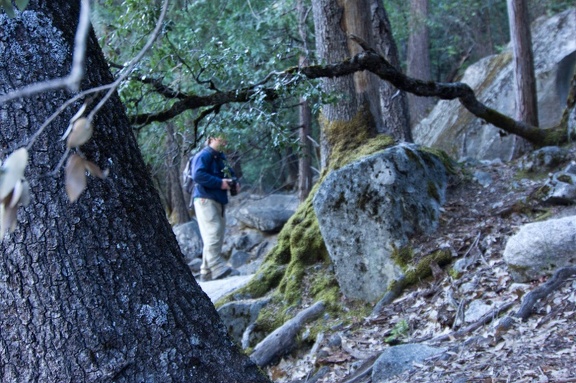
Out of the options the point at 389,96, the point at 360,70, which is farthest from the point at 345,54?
the point at 389,96

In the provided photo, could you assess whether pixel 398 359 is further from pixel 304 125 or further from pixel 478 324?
pixel 304 125

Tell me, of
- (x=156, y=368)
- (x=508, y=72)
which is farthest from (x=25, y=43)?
(x=508, y=72)

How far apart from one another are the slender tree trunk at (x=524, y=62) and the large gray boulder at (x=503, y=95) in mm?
1909

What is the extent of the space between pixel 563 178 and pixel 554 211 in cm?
51

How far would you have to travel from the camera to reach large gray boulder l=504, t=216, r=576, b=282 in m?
5.05

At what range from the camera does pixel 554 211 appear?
253 inches

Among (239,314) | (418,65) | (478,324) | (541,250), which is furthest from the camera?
(418,65)

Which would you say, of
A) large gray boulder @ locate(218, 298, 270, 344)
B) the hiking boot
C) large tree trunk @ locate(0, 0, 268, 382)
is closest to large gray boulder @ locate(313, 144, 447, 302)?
large gray boulder @ locate(218, 298, 270, 344)

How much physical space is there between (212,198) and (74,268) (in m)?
6.64

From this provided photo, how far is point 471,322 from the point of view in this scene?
520 centimetres

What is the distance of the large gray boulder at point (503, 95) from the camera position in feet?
40.9

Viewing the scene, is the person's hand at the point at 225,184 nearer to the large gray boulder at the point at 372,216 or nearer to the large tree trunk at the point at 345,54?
the large tree trunk at the point at 345,54

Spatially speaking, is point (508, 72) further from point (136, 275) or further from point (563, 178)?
point (136, 275)

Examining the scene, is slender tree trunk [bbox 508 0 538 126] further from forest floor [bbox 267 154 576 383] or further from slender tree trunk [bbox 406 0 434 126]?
slender tree trunk [bbox 406 0 434 126]
